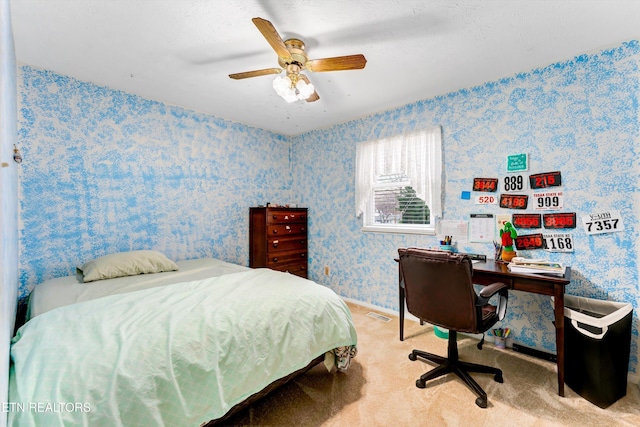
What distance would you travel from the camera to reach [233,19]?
1.77m

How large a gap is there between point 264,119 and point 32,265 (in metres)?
2.72

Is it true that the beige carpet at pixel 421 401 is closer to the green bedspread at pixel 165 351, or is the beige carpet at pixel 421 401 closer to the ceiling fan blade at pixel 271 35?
the green bedspread at pixel 165 351

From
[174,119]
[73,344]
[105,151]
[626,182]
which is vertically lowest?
[73,344]

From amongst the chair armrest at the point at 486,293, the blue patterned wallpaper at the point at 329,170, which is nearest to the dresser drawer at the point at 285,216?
the blue patterned wallpaper at the point at 329,170

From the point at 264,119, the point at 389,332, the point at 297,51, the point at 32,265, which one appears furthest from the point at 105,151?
the point at 389,332

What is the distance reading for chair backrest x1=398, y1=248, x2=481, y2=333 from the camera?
1744 millimetres

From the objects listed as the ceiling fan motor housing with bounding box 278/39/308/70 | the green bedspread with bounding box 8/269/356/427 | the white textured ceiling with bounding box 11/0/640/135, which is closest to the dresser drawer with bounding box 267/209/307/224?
the white textured ceiling with bounding box 11/0/640/135

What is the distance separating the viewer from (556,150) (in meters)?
2.25

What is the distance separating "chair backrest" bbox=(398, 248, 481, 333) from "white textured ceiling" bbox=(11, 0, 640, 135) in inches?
59.6

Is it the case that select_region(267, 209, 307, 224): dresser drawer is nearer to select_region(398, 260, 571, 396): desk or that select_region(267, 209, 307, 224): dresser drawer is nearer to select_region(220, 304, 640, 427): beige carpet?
select_region(220, 304, 640, 427): beige carpet

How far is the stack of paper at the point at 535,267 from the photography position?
6.35ft

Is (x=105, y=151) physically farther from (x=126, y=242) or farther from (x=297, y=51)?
(x=297, y=51)

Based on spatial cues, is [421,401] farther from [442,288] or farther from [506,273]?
[506,273]

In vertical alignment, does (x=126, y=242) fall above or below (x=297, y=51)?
below
